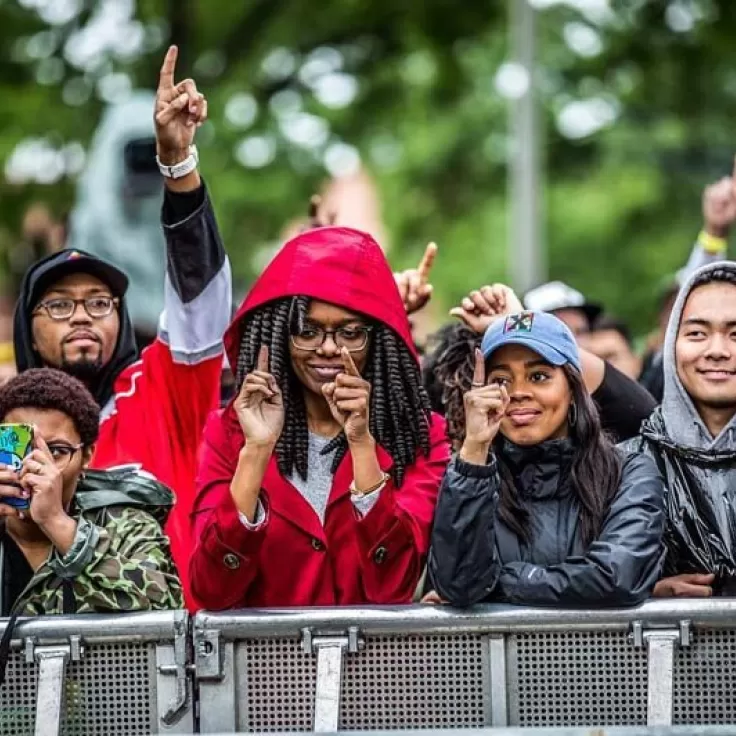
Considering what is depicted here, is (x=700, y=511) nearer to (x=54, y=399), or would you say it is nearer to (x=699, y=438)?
(x=699, y=438)

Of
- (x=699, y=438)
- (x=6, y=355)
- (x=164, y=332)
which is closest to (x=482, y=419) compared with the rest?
(x=699, y=438)

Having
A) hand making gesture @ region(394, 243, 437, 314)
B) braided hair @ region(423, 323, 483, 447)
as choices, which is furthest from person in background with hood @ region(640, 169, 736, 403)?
hand making gesture @ region(394, 243, 437, 314)

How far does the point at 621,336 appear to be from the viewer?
815cm

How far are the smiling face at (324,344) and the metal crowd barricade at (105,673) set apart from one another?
0.92 m

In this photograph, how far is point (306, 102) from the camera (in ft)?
48.1

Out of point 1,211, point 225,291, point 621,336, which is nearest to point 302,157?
point 1,211

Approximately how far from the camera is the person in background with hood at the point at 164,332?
17.7 ft

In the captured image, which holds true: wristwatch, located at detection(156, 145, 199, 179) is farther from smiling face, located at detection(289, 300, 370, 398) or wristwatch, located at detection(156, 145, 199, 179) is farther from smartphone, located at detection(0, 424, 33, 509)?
smartphone, located at detection(0, 424, 33, 509)

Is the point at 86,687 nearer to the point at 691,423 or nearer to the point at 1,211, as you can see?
the point at 691,423

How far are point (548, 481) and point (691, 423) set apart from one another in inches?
18.4

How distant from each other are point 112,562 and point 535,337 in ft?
4.26

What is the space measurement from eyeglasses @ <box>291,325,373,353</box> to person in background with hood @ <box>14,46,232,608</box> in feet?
2.31

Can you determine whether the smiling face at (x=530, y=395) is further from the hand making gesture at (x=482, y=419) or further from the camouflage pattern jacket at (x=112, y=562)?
the camouflage pattern jacket at (x=112, y=562)

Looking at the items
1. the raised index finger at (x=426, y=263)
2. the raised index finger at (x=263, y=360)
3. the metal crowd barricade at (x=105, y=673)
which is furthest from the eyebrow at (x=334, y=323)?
the raised index finger at (x=426, y=263)
